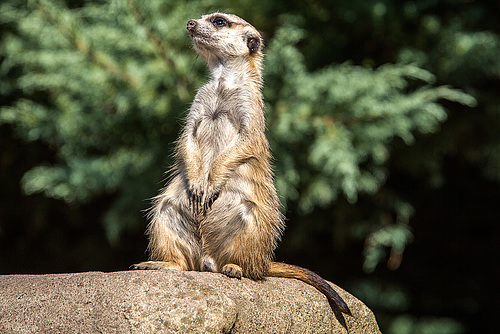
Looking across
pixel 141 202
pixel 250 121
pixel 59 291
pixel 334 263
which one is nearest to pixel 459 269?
pixel 334 263

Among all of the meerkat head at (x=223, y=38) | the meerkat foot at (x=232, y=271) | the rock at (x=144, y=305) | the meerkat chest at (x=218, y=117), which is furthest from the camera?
the meerkat head at (x=223, y=38)

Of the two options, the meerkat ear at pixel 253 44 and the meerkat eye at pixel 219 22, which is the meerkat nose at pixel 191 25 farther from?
the meerkat ear at pixel 253 44

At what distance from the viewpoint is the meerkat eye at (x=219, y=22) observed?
3.84 meters

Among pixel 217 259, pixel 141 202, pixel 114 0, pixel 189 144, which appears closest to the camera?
pixel 217 259

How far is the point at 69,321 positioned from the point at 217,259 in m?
0.88

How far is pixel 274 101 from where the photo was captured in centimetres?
543

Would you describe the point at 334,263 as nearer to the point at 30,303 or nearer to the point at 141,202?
the point at 141,202

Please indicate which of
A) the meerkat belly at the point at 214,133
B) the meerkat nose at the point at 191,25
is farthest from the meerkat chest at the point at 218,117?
the meerkat nose at the point at 191,25

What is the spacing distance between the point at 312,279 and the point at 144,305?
108cm

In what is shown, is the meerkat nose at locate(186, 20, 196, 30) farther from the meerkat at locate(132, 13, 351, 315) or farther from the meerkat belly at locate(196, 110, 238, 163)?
the meerkat belly at locate(196, 110, 238, 163)

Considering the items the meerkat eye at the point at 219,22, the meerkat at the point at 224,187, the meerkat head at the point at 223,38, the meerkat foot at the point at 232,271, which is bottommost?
the meerkat foot at the point at 232,271

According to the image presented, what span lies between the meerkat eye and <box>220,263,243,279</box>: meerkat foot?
4.83 ft

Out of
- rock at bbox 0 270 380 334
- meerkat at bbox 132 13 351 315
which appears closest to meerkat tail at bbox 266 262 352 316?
meerkat at bbox 132 13 351 315

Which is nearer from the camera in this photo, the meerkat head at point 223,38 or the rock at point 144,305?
the rock at point 144,305
